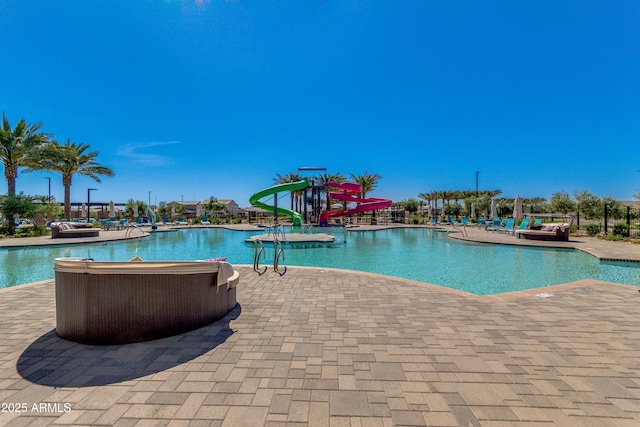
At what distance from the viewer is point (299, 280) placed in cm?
564

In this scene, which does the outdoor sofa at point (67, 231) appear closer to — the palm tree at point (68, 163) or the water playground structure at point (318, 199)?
the palm tree at point (68, 163)

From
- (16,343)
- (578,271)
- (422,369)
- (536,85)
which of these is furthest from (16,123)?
(536,85)

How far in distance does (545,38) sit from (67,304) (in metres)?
18.4

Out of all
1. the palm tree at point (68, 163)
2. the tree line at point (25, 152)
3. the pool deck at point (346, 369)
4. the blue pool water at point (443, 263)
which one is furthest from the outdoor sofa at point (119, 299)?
the palm tree at point (68, 163)

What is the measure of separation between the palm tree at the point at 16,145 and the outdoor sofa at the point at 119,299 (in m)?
21.2

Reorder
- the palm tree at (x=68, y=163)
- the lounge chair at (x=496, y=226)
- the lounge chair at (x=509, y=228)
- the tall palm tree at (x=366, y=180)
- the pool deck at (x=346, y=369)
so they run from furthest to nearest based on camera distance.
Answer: the tall palm tree at (x=366, y=180) → the lounge chair at (x=496, y=226) → the palm tree at (x=68, y=163) → the lounge chair at (x=509, y=228) → the pool deck at (x=346, y=369)

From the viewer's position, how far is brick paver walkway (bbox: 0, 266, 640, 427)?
5.94 feet

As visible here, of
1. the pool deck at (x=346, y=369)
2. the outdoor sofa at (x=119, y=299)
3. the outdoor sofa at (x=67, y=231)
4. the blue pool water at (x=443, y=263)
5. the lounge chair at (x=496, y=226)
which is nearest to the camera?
the pool deck at (x=346, y=369)

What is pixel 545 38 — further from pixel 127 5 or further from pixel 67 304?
pixel 67 304

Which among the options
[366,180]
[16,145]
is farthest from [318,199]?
[16,145]

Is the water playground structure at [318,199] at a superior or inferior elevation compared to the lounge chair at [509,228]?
superior

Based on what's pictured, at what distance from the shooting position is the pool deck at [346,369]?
5.94 feet

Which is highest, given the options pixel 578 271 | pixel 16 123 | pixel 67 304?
pixel 16 123

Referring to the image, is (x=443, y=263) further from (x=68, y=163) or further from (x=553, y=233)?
(x=68, y=163)
